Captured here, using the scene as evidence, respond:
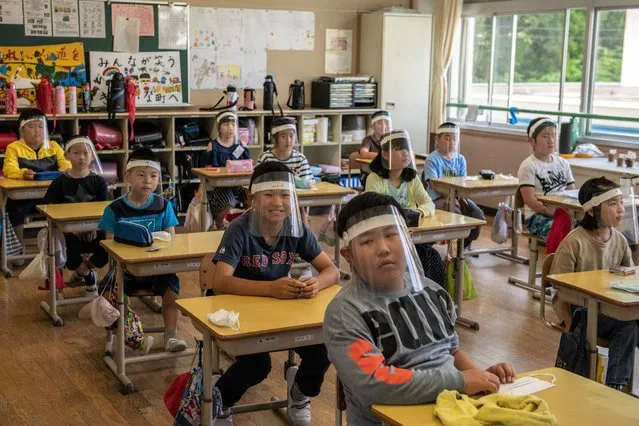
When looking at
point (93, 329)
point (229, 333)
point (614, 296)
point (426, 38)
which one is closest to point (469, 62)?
point (426, 38)

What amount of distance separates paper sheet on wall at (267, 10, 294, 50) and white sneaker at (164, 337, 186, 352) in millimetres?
5069

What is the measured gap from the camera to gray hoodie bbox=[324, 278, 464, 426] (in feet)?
7.20

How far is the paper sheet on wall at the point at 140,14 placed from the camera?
8.01m

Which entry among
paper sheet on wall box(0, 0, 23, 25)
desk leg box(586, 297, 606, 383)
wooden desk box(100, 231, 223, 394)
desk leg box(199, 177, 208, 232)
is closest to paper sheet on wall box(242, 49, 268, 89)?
paper sheet on wall box(0, 0, 23, 25)

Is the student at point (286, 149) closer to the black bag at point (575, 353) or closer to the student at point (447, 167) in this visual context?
the student at point (447, 167)

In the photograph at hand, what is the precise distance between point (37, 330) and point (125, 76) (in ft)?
12.1

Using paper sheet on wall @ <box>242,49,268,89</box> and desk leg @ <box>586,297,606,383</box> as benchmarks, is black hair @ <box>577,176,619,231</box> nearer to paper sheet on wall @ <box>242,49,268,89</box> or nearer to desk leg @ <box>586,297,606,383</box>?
desk leg @ <box>586,297,606,383</box>

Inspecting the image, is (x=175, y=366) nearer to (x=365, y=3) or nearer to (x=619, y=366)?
(x=619, y=366)

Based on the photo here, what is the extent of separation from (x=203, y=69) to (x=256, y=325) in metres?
6.10

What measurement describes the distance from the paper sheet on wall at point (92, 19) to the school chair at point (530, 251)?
14.3 feet

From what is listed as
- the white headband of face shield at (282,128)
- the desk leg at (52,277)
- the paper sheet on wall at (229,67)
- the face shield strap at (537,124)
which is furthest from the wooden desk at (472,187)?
the paper sheet on wall at (229,67)

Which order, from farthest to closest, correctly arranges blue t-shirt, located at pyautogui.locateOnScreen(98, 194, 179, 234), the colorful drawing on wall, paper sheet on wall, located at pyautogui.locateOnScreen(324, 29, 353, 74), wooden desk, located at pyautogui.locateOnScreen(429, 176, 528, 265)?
paper sheet on wall, located at pyautogui.locateOnScreen(324, 29, 353, 74) < the colorful drawing on wall < wooden desk, located at pyautogui.locateOnScreen(429, 176, 528, 265) < blue t-shirt, located at pyautogui.locateOnScreen(98, 194, 179, 234)

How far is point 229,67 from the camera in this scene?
28.7ft

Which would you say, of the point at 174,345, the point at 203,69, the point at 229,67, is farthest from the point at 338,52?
the point at 174,345
